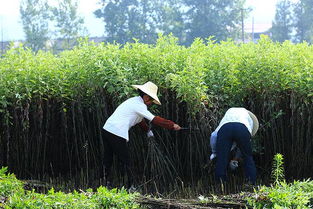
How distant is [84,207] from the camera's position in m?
4.78

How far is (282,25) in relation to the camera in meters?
46.3

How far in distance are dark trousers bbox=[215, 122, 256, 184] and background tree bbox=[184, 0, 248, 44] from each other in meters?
37.6

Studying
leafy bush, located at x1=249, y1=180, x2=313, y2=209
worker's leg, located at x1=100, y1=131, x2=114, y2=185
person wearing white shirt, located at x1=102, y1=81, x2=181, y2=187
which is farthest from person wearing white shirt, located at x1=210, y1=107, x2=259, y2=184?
leafy bush, located at x1=249, y1=180, x2=313, y2=209

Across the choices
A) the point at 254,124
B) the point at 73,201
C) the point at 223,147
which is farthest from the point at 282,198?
the point at 254,124

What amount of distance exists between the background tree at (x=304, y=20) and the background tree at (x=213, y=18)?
4334 mm

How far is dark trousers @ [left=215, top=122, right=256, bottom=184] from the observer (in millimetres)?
6730

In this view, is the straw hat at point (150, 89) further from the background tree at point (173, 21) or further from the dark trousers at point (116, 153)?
the background tree at point (173, 21)

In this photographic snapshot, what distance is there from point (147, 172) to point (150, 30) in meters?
37.7

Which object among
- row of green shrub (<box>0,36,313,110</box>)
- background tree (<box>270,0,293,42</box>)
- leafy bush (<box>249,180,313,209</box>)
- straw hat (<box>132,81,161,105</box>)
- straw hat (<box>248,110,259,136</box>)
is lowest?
leafy bush (<box>249,180,313,209</box>)

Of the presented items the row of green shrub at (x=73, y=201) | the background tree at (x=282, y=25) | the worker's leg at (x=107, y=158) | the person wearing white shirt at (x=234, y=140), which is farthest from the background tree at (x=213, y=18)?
the row of green shrub at (x=73, y=201)

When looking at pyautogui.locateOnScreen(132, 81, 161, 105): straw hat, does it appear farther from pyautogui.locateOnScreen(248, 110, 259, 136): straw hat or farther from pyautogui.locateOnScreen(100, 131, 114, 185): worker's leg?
pyautogui.locateOnScreen(248, 110, 259, 136): straw hat

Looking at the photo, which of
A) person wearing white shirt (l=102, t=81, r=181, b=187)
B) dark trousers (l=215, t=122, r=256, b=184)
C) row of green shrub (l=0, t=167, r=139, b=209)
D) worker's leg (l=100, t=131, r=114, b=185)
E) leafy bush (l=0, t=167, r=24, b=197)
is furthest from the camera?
worker's leg (l=100, t=131, r=114, b=185)

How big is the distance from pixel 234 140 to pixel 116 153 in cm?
151

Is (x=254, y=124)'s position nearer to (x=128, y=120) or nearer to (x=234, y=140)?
(x=234, y=140)
